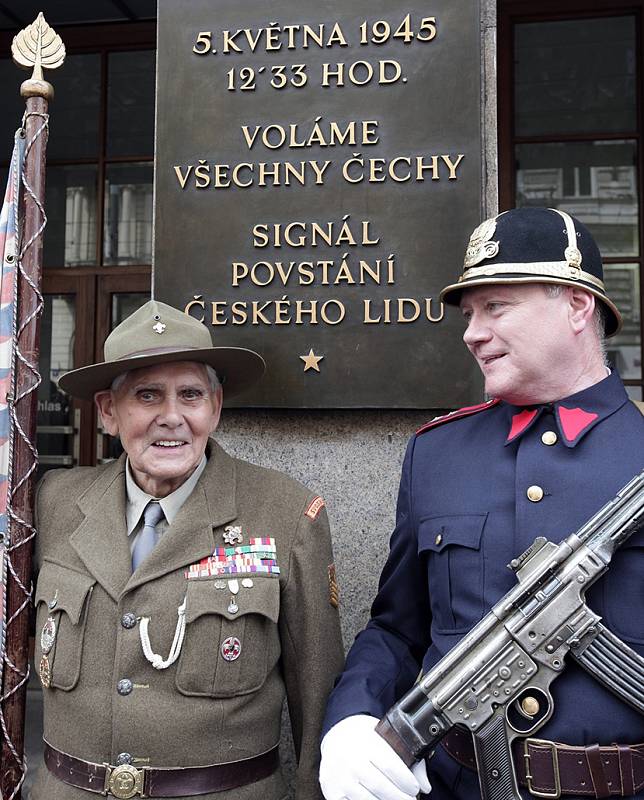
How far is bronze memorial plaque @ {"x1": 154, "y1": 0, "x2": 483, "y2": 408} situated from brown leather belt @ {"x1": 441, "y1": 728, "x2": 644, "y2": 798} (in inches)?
44.0

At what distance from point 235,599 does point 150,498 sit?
36cm

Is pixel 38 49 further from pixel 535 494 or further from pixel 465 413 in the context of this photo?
pixel 535 494

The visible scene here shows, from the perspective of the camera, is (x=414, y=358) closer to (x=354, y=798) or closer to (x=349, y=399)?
(x=349, y=399)

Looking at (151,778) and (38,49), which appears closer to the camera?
(151,778)

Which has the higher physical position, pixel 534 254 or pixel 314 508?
pixel 534 254

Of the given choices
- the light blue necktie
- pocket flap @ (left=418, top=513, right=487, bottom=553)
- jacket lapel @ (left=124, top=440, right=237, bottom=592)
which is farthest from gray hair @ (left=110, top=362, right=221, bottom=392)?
pocket flap @ (left=418, top=513, right=487, bottom=553)

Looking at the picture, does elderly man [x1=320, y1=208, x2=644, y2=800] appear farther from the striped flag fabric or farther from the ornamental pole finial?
the ornamental pole finial

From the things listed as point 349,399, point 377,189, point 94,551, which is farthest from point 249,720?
point 377,189

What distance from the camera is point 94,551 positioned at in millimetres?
2152

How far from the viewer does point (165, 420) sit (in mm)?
2156

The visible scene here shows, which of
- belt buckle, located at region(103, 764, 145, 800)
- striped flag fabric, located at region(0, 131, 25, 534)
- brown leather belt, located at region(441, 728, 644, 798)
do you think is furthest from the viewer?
striped flag fabric, located at region(0, 131, 25, 534)

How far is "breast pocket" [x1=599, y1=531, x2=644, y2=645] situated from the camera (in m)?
1.73

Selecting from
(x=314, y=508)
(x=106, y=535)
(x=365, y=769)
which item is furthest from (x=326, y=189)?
(x=365, y=769)

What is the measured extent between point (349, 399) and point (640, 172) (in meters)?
2.86
